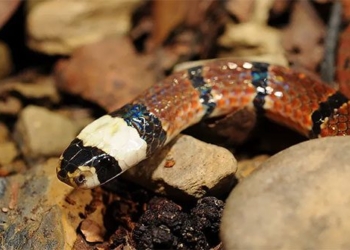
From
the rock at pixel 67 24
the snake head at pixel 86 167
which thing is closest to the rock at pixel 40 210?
the snake head at pixel 86 167

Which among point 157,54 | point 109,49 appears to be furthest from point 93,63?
point 157,54

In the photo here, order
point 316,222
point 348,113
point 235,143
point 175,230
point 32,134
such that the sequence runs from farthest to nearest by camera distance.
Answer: point 32,134 < point 235,143 < point 348,113 < point 175,230 < point 316,222

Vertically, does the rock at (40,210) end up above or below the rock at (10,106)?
above

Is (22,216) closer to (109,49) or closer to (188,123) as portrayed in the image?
(188,123)

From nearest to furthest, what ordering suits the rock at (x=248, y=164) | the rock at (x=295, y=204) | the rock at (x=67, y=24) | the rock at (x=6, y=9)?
1. the rock at (x=295, y=204)
2. the rock at (x=248, y=164)
3. the rock at (x=6, y=9)
4. the rock at (x=67, y=24)

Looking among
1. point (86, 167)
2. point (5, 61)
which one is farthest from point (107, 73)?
point (86, 167)

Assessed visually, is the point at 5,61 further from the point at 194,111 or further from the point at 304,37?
the point at 304,37

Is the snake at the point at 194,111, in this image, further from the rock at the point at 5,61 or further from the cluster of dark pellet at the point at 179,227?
the rock at the point at 5,61
